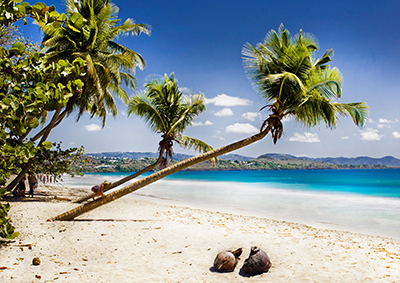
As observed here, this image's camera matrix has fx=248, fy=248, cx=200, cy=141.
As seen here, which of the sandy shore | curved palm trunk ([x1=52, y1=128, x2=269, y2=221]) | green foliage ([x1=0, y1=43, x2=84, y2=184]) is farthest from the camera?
curved palm trunk ([x1=52, y1=128, x2=269, y2=221])

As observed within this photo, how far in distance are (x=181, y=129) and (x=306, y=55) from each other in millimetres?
Result: 6249

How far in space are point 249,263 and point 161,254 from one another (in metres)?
1.76

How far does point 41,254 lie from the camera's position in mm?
4488

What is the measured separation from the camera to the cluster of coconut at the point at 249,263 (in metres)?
4.21

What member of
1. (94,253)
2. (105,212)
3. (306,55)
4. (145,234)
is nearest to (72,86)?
(94,253)

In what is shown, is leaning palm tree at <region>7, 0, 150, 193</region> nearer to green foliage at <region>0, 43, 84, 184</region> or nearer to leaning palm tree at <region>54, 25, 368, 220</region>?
leaning palm tree at <region>54, 25, 368, 220</region>

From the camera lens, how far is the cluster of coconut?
13.8 ft

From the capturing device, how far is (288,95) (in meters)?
6.30

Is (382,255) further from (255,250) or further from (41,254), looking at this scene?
(41,254)

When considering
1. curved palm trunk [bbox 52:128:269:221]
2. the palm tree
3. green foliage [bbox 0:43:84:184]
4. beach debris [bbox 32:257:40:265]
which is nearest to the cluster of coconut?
curved palm trunk [bbox 52:128:269:221]

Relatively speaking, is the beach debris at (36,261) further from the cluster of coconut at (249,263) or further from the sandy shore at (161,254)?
the cluster of coconut at (249,263)

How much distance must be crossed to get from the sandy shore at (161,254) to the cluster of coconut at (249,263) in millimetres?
101

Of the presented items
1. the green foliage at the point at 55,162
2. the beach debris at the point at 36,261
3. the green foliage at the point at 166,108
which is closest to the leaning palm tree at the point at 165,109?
the green foliage at the point at 166,108

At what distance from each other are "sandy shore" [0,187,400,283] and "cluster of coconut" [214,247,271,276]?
0.10 meters
